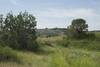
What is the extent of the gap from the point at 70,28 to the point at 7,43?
1287 inches

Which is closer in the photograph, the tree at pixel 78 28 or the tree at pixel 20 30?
the tree at pixel 20 30

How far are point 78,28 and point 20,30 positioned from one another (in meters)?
29.2

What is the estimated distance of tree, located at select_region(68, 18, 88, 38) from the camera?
2790 inches

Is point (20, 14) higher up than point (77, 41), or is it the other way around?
point (20, 14)

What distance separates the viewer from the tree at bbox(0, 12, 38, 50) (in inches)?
1686

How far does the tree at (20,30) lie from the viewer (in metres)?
42.8

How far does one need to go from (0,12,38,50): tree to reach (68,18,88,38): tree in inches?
1079

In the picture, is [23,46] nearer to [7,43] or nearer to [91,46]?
[7,43]

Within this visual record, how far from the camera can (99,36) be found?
74.1 m

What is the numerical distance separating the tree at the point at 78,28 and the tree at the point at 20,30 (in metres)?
27.4

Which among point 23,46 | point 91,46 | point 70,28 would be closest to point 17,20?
point 23,46

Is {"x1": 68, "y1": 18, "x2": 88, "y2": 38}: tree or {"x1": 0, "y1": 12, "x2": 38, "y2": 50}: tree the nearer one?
{"x1": 0, "y1": 12, "x2": 38, "y2": 50}: tree

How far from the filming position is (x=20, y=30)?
1720 inches

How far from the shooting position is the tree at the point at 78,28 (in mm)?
70875
